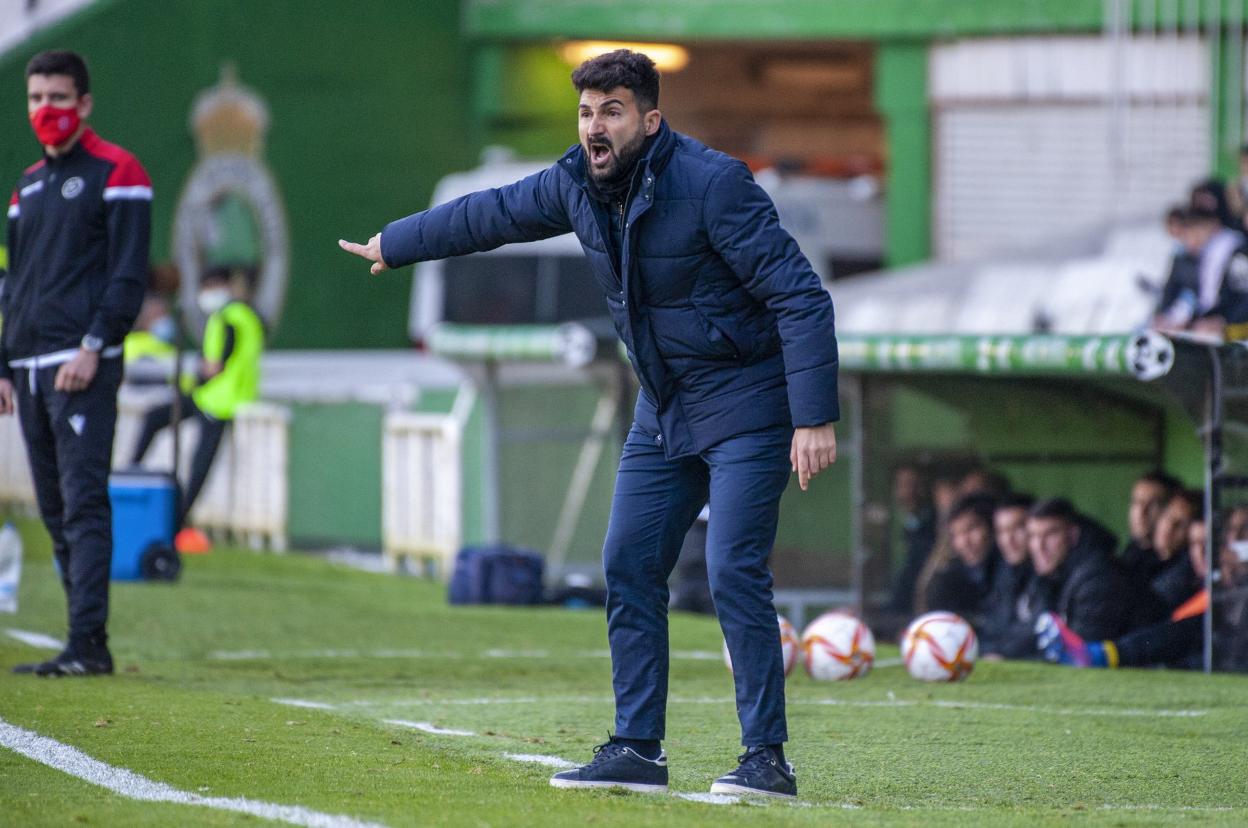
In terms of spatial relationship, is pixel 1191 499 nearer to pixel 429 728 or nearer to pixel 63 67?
pixel 429 728

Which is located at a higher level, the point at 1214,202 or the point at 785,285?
the point at 1214,202

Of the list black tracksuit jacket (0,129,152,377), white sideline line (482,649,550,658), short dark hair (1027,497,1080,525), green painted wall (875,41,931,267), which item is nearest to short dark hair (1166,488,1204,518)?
Result: short dark hair (1027,497,1080,525)

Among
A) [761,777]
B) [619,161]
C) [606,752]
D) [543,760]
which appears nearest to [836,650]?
[543,760]

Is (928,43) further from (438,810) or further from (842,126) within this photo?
(438,810)

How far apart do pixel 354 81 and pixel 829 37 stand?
236 inches

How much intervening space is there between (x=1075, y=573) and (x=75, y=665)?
5302 millimetres

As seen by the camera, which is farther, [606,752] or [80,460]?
[80,460]

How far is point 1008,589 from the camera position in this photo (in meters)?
11.7

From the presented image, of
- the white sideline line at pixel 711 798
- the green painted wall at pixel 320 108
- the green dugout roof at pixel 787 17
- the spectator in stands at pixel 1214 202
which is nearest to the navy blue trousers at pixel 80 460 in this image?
the white sideline line at pixel 711 798

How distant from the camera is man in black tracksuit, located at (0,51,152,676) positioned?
818cm

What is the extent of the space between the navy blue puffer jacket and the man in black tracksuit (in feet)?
8.63

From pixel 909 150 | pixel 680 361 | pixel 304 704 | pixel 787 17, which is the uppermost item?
pixel 787 17

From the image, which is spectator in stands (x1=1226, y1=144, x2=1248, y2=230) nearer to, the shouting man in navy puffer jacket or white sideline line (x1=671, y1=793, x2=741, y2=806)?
the shouting man in navy puffer jacket

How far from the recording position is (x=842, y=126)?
96.7 feet
